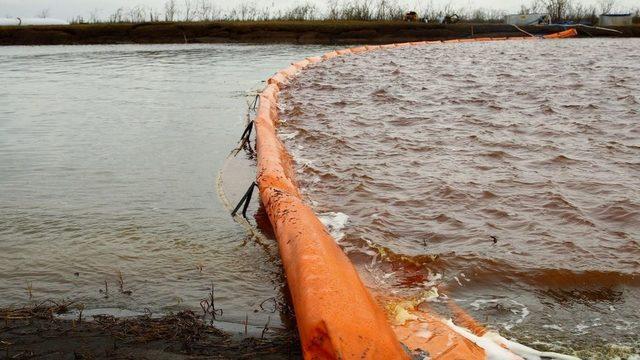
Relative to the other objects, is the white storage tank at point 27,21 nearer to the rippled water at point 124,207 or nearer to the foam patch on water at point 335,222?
the rippled water at point 124,207

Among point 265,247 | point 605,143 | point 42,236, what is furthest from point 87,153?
point 605,143

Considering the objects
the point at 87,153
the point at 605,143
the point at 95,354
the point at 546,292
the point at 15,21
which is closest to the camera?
the point at 95,354

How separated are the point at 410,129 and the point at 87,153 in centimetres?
363

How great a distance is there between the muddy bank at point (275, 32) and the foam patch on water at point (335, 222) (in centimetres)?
2583

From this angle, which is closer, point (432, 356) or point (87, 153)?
point (432, 356)

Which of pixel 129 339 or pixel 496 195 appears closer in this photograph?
pixel 129 339

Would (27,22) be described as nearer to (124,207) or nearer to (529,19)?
(529,19)

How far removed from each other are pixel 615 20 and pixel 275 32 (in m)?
19.0

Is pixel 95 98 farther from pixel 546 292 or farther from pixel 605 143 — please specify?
pixel 546 292

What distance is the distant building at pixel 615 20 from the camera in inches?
1270

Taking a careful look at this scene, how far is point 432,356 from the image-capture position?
7.32 feet

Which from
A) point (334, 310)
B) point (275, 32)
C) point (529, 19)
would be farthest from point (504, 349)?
point (529, 19)

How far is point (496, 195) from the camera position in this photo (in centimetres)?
446

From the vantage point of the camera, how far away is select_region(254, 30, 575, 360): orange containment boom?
189cm
